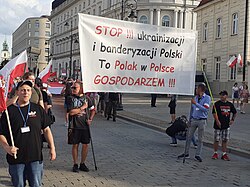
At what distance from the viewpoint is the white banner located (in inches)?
303

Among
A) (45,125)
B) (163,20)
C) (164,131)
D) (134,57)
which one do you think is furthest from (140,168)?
(163,20)

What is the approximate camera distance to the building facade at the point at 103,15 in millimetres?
62531

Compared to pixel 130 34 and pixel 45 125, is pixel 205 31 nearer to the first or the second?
pixel 130 34

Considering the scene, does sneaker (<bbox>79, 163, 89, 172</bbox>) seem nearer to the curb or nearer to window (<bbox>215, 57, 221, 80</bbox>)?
the curb

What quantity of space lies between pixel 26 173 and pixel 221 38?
122 feet

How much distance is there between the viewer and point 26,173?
4.66 metres

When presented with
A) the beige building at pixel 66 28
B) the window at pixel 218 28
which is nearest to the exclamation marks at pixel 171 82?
the window at pixel 218 28

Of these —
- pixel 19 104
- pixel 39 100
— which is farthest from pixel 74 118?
pixel 19 104

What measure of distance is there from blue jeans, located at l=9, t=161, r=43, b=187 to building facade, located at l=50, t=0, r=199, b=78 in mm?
29470

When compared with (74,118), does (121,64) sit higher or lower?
higher

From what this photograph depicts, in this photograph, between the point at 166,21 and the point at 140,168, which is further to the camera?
the point at 166,21

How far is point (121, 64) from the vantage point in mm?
8148

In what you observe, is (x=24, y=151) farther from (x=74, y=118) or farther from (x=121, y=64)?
(x=121, y=64)

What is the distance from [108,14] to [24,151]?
70454 millimetres
